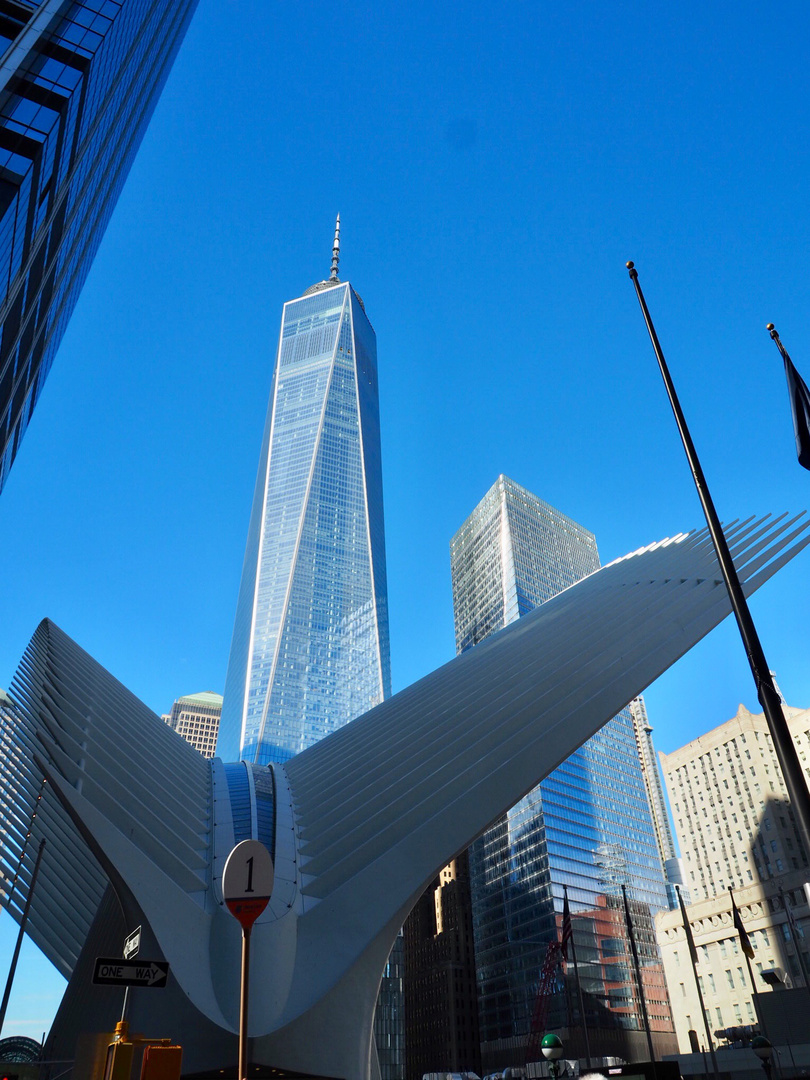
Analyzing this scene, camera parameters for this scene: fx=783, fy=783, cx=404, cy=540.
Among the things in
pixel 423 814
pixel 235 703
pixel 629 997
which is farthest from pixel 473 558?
pixel 423 814

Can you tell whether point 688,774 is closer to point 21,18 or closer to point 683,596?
point 683,596

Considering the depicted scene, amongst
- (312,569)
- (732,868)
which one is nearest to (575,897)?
(732,868)

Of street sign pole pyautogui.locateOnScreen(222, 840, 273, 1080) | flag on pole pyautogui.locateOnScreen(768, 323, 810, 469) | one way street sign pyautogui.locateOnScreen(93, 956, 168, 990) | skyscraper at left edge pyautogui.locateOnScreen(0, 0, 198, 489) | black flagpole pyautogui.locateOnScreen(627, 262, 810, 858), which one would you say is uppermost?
skyscraper at left edge pyautogui.locateOnScreen(0, 0, 198, 489)

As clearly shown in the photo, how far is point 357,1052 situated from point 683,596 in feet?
57.7

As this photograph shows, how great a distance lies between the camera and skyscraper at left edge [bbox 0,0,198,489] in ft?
59.3

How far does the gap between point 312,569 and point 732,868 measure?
8968 centimetres

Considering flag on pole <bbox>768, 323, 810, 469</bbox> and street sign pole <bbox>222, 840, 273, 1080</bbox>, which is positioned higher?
flag on pole <bbox>768, 323, 810, 469</bbox>

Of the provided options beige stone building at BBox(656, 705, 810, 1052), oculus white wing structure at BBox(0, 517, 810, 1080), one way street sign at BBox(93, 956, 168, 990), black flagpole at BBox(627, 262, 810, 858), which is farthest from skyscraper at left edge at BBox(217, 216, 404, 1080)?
one way street sign at BBox(93, 956, 168, 990)

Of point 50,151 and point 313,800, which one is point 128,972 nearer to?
point 313,800

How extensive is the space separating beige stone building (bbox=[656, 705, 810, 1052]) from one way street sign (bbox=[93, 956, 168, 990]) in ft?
202

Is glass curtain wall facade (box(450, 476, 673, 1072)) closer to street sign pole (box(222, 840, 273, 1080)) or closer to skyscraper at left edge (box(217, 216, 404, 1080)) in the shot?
skyscraper at left edge (box(217, 216, 404, 1080))

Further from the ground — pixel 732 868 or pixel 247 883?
pixel 732 868

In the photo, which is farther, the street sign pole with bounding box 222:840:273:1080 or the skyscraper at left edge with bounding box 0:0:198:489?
the skyscraper at left edge with bounding box 0:0:198:489

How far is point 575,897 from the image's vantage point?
97.7m
